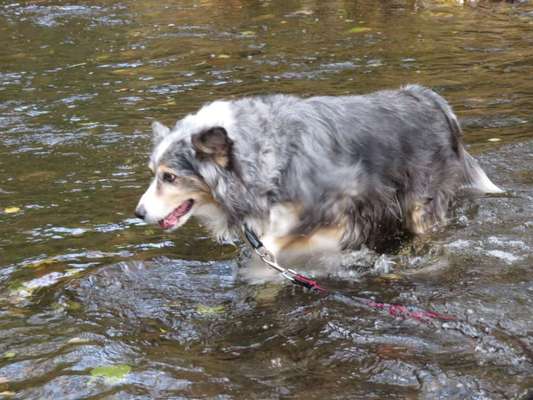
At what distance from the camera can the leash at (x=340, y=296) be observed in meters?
4.98

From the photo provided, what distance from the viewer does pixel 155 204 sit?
5359 mm

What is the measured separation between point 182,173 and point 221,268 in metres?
1.15

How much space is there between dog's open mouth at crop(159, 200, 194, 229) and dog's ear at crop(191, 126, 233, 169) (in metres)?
0.44

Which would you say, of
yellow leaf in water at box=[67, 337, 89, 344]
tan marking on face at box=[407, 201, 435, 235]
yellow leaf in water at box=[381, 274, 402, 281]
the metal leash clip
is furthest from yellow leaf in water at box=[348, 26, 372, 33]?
yellow leaf in water at box=[67, 337, 89, 344]

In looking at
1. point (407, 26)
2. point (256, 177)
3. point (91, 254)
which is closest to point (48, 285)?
point (91, 254)

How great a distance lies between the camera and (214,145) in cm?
502

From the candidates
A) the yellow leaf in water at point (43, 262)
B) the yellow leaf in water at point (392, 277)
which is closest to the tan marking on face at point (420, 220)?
the yellow leaf in water at point (392, 277)

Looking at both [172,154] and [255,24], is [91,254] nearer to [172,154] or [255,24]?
[172,154]

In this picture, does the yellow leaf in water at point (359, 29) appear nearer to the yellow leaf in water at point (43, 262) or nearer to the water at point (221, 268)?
the water at point (221, 268)

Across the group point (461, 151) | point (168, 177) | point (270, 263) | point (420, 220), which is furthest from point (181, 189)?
point (461, 151)

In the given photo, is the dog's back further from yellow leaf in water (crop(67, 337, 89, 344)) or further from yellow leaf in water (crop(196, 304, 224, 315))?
yellow leaf in water (crop(67, 337, 89, 344))

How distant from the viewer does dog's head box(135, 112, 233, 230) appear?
5090 mm

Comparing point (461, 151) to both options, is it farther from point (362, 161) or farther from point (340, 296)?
point (340, 296)

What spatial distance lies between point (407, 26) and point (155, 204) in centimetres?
1013
